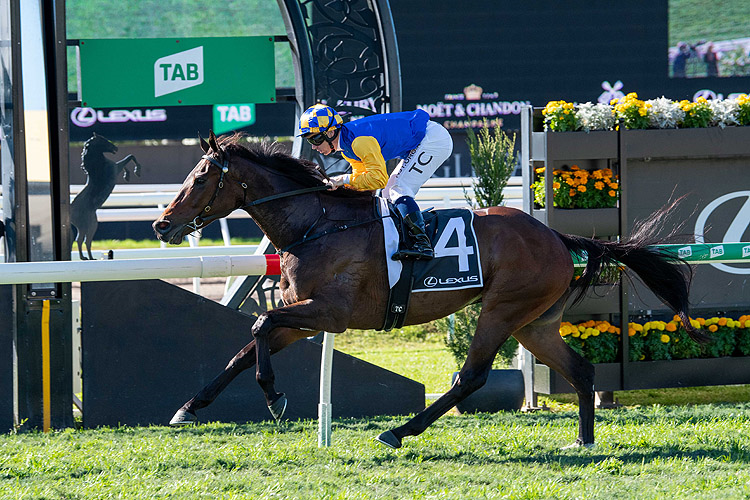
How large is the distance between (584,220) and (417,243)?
190cm

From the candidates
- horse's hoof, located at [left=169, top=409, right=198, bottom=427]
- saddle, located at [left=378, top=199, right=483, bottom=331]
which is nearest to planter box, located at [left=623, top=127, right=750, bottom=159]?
saddle, located at [left=378, top=199, right=483, bottom=331]

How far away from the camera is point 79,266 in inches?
195

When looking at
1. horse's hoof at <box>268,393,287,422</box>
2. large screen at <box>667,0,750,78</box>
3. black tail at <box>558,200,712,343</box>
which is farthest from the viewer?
large screen at <box>667,0,750,78</box>

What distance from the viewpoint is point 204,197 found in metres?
4.20

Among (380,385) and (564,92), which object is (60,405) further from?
(564,92)

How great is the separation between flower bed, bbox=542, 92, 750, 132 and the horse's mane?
1868 millimetres

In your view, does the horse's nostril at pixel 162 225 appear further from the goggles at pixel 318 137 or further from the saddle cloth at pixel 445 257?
the saddle cloth at pixel 445 257

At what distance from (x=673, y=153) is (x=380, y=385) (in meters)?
2.44

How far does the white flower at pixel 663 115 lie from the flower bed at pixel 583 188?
18.4 inches

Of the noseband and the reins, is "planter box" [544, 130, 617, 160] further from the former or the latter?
the noseband

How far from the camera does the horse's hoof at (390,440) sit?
4.17 m

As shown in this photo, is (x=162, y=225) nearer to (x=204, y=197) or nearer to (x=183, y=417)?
(x=204, y=197)

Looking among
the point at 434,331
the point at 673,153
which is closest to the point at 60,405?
the point at 673,153

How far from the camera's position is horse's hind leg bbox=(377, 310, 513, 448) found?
4297mm
